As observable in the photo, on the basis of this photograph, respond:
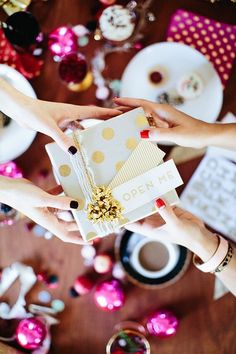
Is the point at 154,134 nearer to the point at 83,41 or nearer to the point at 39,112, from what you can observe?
the point at 39,112

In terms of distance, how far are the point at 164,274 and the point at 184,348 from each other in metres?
0.16

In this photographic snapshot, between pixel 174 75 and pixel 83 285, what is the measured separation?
1.62 feet

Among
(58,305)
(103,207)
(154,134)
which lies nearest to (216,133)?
(154,134)

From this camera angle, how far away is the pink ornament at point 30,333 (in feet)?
3.43

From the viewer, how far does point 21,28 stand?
107cm

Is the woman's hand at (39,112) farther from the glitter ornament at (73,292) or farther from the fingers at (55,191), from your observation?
the glitter ornament at (73,292)

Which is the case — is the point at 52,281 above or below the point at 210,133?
below

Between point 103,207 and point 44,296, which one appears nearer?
point 103,207

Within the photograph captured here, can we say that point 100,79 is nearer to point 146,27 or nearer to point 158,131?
point 146,27

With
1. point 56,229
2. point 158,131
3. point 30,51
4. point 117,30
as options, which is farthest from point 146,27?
point 56,229

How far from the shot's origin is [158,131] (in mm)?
860

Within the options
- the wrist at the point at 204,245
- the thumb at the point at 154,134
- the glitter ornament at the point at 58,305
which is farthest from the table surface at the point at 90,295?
the thumb at the point at 154,134


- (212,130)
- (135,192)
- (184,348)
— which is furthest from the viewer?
(184,348)

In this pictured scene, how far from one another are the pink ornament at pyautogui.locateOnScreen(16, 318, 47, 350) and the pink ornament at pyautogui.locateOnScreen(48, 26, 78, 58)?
1.88 feet
